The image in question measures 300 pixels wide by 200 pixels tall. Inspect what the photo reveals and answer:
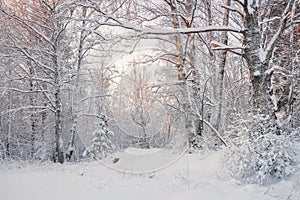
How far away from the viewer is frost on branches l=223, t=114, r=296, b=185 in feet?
17.4

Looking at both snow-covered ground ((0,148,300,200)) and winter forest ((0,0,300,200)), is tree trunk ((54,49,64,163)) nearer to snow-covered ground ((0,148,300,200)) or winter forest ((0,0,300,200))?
winter forest ((0,0,300,200))

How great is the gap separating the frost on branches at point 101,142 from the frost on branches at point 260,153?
902 cm

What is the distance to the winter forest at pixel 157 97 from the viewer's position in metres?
5.54

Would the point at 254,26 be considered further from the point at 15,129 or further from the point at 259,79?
the point at 15,129

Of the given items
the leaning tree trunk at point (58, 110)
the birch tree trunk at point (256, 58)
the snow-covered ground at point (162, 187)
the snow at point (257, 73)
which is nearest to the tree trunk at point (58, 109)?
the leaning tree trunk at point (58, 110)

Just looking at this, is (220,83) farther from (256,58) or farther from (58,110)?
(58,110)

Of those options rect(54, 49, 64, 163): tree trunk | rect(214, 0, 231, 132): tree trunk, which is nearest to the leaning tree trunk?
rect(54, 49, 64, 163): tree trunk

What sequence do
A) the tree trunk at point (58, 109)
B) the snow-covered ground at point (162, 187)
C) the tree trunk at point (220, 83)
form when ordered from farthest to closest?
the tree trunk at point (58, 109) → the tree trunk at point (220, 83) → the snow-covered ground at point (162, 187)

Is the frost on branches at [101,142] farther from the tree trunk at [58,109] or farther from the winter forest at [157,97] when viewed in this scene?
the tree trunk at [58,109]

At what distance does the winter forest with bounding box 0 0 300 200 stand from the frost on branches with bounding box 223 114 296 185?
20mm

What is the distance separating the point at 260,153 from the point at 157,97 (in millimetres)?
7039

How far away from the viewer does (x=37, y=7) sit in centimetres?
1327

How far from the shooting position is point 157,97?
1214 cm

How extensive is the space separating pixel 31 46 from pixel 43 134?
8.25 meters
